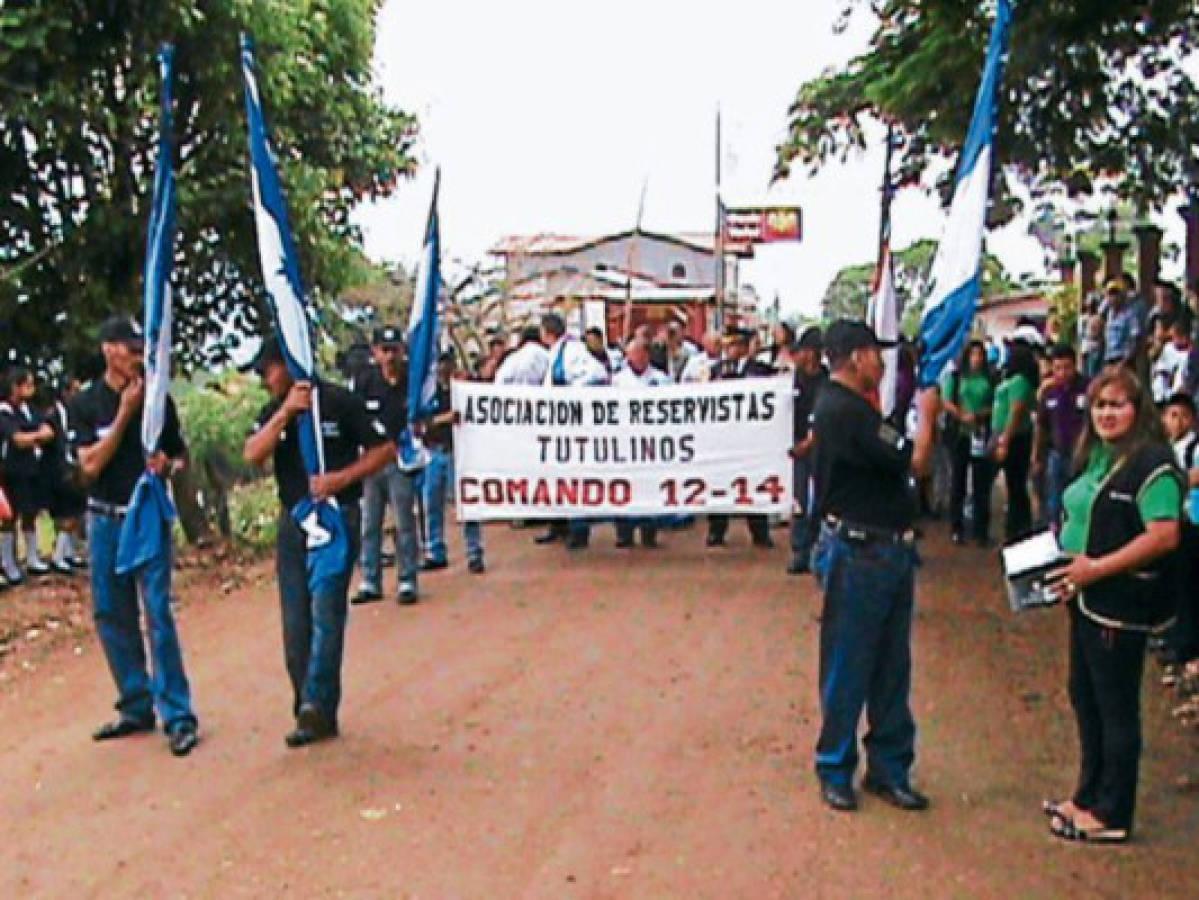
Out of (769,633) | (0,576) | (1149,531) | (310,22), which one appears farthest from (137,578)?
(310,22)

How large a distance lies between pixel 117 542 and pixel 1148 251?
16.2 meters

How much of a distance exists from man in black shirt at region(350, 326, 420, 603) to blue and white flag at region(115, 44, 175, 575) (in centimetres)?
352

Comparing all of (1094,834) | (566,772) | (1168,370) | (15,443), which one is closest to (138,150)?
(15,443)

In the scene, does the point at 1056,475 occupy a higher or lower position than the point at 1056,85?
lower

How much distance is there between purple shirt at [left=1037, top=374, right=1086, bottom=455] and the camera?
12.5 meters

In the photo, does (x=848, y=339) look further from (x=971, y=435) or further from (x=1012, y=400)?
(x=971, y=435)

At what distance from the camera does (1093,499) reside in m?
6.08

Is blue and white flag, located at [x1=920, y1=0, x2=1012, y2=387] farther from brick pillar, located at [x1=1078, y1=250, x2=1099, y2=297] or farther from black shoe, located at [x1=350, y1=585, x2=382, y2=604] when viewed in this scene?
brick pillar, located at [x1=1078, y1=250, x2=1099, y2=297]

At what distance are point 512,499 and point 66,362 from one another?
13.7 feet

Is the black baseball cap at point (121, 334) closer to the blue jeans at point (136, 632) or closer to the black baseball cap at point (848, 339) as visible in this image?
the blue jeans at point (136, 632)

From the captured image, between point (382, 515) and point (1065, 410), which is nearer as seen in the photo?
point (382, 515)

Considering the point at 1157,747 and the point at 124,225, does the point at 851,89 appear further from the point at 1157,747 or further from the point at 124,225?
the point at 1157,747

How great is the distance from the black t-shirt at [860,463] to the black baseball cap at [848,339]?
0.14m

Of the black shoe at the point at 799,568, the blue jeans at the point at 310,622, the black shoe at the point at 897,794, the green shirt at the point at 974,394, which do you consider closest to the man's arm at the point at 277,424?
the blue jeans at the point at 310,622
